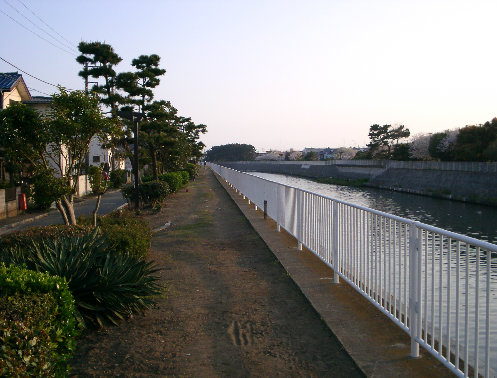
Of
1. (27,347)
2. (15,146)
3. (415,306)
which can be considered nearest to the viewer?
(27,347)

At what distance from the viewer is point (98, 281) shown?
16.9ft

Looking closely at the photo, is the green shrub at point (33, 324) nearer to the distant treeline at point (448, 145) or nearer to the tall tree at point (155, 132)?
the tall tree at point (155, 132)

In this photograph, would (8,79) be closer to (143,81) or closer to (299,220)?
(143,81)

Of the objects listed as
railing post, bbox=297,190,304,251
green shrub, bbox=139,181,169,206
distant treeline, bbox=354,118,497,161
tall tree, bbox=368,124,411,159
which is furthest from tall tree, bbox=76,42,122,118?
tall tree, bbox=368,124,411,159

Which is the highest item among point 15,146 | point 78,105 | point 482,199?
point 78,105

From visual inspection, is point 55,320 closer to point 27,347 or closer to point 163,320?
point 27,347

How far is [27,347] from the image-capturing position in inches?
113

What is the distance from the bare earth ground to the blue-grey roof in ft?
54.8

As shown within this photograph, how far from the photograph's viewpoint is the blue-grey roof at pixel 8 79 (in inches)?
838

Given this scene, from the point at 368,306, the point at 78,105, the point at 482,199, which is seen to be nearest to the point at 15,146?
the point at 78,105

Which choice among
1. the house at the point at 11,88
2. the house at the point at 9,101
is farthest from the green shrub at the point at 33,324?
the house at the point at 11,88

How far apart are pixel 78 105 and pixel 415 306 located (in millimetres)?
7721

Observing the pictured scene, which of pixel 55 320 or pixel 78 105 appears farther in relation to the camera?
pixel 78 105

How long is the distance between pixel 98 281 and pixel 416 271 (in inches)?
124
